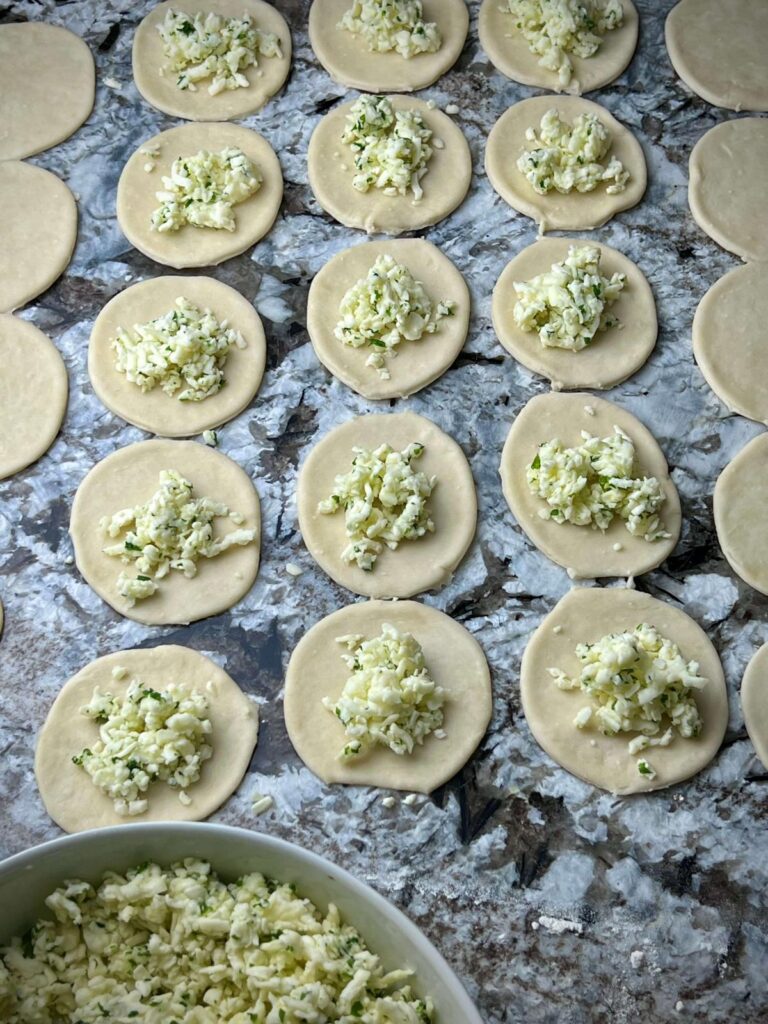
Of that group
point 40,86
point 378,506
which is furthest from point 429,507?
point 40,86

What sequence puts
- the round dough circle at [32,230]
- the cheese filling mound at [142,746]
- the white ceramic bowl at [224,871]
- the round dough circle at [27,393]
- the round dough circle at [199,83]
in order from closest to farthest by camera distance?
1. the white ceramic bowl at [224,871]
2. the cheese filling mound at [142,746]
3. the round dough circle at [27,393]
4. the round dough circle at [32,230]
5. the round dough circle at [199,83]

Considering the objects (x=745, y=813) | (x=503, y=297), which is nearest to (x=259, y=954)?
(x=745, y=813)

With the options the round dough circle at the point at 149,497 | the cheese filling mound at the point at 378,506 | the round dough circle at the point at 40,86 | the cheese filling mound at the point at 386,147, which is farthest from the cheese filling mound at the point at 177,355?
the round dough circle at the point at 40,86

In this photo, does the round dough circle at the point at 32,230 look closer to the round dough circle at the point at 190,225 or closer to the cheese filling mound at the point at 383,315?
the round dough circle at the point at 190,225

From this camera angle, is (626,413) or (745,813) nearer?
(745,813)

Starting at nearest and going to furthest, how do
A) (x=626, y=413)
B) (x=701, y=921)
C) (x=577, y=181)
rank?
(x=701, y=921) → (x=626, y=413) → (x=577, y=181)

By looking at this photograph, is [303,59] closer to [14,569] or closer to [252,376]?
[252,376]
